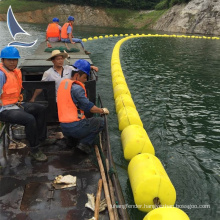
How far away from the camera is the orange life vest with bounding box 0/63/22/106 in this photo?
508 cm

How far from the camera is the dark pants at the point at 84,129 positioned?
5.41 meters

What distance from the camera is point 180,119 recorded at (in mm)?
10156

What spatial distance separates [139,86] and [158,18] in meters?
49.0

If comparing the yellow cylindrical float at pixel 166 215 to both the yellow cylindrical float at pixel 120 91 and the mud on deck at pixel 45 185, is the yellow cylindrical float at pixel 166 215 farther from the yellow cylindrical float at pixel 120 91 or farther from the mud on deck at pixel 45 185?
the yellow cylindrical float at pixel 120 91

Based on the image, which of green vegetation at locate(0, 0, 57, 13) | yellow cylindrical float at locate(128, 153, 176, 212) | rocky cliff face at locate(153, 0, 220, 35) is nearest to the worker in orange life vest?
yellow cylindrical float at locate(128, 153, 176, 212)

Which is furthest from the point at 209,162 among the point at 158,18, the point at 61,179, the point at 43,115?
the point at 158,18

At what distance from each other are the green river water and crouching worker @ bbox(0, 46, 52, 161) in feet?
9.10

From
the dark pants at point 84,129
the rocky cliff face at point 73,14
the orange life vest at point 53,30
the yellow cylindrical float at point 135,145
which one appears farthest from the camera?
the rocky cliff face at point 73,14

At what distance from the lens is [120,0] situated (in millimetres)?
71062

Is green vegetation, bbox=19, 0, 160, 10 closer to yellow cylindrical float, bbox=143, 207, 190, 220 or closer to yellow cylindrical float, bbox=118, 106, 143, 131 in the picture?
yellow cylindrical float, bbox=118, 106, 143, 131

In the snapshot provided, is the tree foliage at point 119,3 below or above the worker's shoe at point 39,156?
above

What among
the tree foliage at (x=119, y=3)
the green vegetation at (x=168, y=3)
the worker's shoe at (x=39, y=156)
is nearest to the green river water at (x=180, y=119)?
the worker's shoe at (x=39, y=156)

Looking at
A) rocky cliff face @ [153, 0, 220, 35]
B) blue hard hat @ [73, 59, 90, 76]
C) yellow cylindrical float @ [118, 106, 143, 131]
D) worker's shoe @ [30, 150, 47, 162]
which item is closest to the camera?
blue hard hat @ [73, 59, 90, 76]

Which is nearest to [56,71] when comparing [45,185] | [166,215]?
[45,185]
